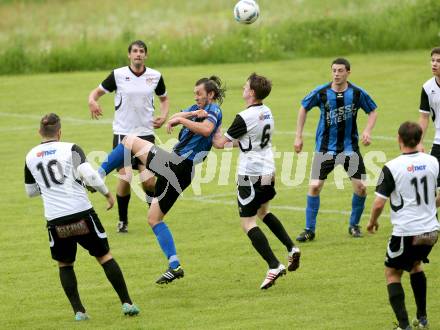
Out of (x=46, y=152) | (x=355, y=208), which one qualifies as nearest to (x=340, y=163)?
(x=355, y=208)

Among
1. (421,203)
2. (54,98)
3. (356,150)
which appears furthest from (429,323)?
(54,98)

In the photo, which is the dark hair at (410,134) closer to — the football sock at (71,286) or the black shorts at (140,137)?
the football sock at (71,286)

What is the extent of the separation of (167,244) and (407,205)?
3459 millimetres

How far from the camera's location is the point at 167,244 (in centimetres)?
1203

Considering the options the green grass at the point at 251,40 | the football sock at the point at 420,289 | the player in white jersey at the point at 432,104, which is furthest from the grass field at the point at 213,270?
the green grass at the point at 251,40

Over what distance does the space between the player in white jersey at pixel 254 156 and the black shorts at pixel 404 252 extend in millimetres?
2317

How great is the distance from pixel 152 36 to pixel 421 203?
30678 millimetres

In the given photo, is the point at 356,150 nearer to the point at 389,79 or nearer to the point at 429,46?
the point at 389,79

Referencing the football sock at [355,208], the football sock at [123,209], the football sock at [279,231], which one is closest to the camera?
the football sock at [279,231]

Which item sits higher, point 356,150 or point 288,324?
point 356,150

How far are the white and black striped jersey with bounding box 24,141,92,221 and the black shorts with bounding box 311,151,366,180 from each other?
4.63m

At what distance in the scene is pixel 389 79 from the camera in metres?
31.9

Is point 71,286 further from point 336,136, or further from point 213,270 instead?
point 336,136

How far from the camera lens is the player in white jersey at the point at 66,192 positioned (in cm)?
1020
